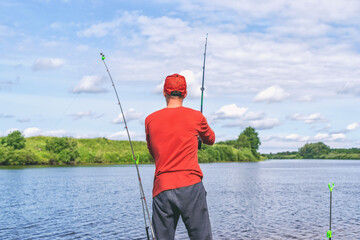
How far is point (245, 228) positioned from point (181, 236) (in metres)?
3.73

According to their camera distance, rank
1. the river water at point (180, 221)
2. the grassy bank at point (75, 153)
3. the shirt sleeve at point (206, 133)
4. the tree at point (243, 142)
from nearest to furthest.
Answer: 1. the shirt sleeve at point (206, 133)
2. the river water at point (180, 221)
3. the grassy bank at point (75, 153)
4. the tree at point (243, 142)

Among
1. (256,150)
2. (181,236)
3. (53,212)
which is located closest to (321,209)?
(181,236)

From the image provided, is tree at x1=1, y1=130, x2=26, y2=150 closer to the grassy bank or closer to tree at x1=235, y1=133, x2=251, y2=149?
the grassy bank

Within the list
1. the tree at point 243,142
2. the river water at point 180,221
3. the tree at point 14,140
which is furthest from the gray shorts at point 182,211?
the tree at point 243,142

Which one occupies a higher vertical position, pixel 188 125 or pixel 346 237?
pixel 188 125

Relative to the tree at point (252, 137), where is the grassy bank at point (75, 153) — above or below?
below

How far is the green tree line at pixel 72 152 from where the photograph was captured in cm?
9619

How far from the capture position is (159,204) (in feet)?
13.4

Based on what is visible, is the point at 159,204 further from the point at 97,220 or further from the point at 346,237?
the point at 97,220

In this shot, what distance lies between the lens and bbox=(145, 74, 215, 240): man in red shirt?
4004 mm

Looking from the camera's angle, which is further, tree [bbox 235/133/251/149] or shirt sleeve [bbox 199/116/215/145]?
tree [bbox 235/133/251/149]

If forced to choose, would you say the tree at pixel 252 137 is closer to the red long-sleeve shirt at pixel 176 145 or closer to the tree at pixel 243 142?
the tree at pixel 243 142

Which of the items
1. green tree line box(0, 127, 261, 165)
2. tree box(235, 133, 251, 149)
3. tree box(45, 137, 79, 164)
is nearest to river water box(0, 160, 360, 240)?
green tree line box(0, 127, 261, 165)

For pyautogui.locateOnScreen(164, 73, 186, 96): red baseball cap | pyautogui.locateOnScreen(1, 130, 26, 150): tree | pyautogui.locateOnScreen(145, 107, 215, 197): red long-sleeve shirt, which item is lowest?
pyautogui.locateOnScreen(145, 107, 215, 197): red long-sleeve shirt
